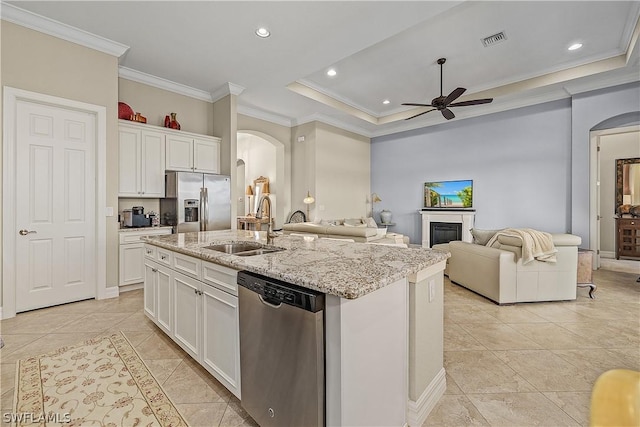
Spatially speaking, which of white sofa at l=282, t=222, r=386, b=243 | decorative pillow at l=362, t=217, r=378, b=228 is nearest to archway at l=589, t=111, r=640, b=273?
decorative pillow at l=362, t=217, r=378, b=228

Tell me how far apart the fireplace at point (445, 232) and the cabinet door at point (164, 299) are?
6.06 m

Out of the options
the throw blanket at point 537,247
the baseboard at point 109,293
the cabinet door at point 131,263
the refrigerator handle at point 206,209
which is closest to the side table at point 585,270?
the throw blanket at point 537,247

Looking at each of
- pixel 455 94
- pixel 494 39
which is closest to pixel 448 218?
pixel 455 94

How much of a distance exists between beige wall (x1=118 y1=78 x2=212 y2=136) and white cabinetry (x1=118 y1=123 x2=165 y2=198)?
1.75ft

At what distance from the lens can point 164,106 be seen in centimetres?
465

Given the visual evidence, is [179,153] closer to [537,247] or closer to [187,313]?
[187,313]

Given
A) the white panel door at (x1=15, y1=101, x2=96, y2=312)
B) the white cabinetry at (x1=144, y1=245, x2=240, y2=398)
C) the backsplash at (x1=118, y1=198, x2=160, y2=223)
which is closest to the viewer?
the white cabinetry at (x1=144, y1=245, x2=240, y2=398)

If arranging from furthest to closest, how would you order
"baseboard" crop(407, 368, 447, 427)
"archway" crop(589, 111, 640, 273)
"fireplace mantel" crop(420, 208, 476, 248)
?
"fireplace mantel" crop(420, 208, 476, 248)
"archway" crop(589, 111, 640, 273)
"baseboard" crop(407, 368, 447, 427)

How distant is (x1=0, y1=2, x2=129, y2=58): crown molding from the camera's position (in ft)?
9.69

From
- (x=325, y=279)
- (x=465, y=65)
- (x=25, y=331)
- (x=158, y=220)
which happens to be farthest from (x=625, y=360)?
(x=158, y=220)

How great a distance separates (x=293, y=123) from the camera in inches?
271

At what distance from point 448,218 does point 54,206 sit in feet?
23.1

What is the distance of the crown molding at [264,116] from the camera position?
19.4 feet

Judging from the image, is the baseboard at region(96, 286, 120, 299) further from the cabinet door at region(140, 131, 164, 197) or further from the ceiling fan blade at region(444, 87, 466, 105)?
the ceiling fan blade at region(444, 87, 466, 105)
